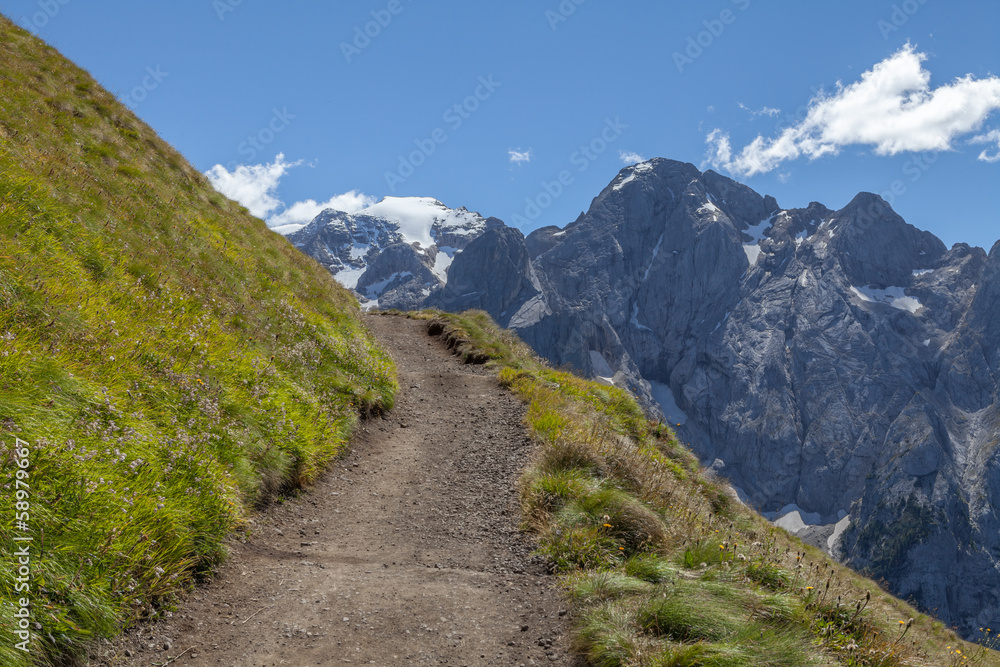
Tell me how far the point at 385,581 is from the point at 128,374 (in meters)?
4.56

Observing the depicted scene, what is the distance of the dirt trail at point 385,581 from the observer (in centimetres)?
509

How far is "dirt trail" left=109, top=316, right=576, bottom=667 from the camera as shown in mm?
5086

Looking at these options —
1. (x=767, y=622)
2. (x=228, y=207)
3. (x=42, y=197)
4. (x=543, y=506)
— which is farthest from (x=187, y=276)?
(x=767, y=622)

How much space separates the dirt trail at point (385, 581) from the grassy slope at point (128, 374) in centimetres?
52

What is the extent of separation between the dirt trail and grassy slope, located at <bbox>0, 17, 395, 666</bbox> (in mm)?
521

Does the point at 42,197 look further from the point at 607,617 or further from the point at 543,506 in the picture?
the point at 607,617

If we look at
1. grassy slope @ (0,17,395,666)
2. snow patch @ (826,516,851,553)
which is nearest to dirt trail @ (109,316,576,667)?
grassy slope @ (0,17,395,666)

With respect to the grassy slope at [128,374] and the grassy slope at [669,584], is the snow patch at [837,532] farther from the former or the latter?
the grassy slope at [128,374]

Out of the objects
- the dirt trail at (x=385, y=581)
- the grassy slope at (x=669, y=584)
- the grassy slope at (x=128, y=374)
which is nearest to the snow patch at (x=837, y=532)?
the grassy slope at (x=669, y=584)

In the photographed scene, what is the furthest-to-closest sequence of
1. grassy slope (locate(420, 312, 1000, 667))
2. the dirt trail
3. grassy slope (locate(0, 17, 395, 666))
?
the dirt trail < grassy slope (locate(420, 312, 1000, 667)) < grassy slope (locate(0, 17, 395, 666))

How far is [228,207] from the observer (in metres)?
20.7

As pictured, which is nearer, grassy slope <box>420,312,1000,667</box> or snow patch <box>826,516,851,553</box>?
grassy slope <box>420,312,1000,667</box>

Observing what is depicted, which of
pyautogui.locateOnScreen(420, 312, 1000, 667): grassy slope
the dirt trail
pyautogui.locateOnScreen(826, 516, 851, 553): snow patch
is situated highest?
pyautogui.locateOnScreen(826, 516, 851, 553): snow patch

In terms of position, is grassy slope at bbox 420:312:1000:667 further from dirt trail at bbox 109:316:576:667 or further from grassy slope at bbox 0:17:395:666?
grassy slope at bbox 0:17:395:666
